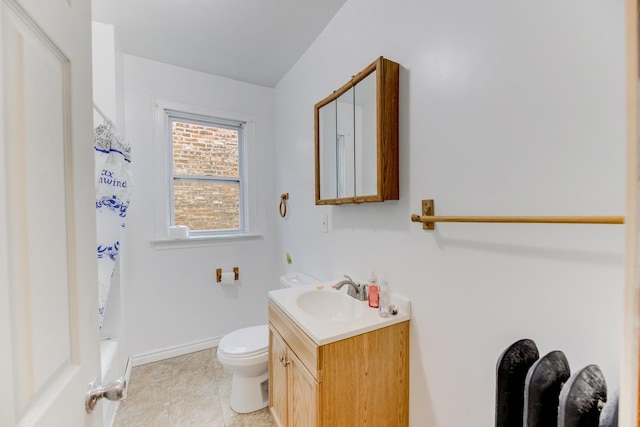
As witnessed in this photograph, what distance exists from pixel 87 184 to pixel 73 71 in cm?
25

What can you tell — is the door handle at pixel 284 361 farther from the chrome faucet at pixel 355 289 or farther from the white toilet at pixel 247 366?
the chrome faucet at pixel 355 289

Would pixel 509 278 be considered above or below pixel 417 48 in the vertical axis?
below

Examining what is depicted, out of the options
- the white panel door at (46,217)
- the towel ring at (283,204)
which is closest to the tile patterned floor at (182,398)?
the white panel door at (46,217)

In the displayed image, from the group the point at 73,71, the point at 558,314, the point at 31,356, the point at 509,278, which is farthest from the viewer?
the point at 509,278

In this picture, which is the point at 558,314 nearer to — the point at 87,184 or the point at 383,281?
the point at 383,281

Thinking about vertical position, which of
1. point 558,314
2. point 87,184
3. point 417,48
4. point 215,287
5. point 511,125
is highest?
point 417,48

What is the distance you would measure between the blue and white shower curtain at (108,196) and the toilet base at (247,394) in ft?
2.97

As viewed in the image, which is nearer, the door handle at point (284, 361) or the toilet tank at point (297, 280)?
the door handle at point (284, 361)

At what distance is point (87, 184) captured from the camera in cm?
63

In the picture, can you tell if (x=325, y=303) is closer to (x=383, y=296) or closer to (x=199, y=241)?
(x=383, y=296)

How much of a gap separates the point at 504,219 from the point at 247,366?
153cm

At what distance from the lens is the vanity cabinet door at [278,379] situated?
1363 mm

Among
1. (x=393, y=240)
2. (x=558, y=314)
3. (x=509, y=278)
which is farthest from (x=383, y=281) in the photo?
(x=558, y=314)

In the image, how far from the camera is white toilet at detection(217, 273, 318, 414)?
159 cm
